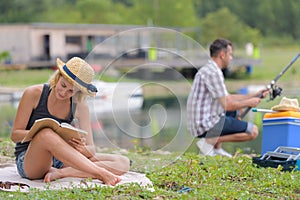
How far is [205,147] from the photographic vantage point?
228 inches

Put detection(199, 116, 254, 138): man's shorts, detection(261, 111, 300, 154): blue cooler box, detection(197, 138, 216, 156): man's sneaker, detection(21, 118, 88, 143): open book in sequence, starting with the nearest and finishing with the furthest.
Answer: detection(21, 118, 88, 143): open book, detection(261, 111, 300, 154): blue cooler box, detection(197, 138, 216, 156): man's sneaker, detection(199, 116, 254, 138): man's shorts

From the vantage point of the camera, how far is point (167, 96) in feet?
68.6

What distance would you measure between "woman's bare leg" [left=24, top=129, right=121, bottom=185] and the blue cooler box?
1551mm

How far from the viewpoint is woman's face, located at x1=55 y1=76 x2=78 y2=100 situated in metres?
3.74

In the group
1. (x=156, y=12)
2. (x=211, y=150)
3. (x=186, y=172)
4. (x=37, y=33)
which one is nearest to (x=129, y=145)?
(x=211, y=150)

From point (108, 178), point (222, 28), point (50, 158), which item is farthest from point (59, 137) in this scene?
point (222, 28)

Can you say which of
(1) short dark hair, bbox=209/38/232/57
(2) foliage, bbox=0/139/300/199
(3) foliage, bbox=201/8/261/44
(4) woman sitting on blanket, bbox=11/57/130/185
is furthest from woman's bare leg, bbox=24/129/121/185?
(3) foliage, bbox=201/8/261/44

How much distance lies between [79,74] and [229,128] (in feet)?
8.49

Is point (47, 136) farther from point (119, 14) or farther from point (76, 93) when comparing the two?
point (119, 14)

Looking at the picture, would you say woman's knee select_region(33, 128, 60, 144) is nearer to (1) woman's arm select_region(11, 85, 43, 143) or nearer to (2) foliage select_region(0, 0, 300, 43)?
(1) woman's arm select_region(11, 85, 43, 143)

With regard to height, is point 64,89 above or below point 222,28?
below

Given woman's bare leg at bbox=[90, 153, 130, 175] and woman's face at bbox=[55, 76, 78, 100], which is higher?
woman's face at bbox=[55, 76, 78, 100]

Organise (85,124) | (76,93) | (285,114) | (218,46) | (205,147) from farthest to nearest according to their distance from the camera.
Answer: (218,46) → (205,147) → (285,114) → (85,124) → (76,93)

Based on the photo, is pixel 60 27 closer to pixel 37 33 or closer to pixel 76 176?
pixel 37 33
